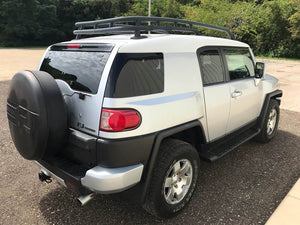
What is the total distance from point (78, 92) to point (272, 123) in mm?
3695

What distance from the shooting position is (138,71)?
2.29 metres

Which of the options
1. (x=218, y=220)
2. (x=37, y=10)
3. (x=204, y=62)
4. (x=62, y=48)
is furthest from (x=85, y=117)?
(x=37, y=10)

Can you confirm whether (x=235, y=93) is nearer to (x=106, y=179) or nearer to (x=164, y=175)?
(x=164, y=175)

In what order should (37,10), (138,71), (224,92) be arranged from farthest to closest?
(37,10)
(224,92)
(138,71)

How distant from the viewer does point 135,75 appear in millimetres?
2260

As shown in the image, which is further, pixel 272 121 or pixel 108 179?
pixel 272 121

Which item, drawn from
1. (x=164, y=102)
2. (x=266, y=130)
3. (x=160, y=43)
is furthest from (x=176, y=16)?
(x=164, y=102)

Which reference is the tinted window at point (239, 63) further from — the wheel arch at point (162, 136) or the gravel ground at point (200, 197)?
the gravel ground at point (200, 197)

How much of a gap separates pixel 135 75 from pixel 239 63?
213cm

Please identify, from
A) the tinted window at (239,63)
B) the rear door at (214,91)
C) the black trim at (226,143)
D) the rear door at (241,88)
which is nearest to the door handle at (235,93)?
the rear door at (241,88)

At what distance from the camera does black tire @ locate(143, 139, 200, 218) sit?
94.5 inches

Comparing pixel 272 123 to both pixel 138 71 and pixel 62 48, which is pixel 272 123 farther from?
pixel 62 48

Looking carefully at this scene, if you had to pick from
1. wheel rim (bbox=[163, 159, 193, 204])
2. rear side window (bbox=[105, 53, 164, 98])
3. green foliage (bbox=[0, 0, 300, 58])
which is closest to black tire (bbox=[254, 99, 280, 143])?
wheel rim (bbox=[163, 159, 193, 204])

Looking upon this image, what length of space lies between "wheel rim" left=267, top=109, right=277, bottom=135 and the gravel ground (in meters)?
0.56
